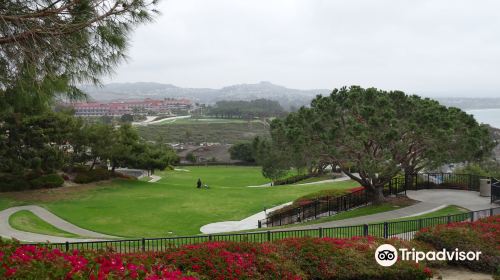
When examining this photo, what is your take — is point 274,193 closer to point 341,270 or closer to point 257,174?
point 341,270

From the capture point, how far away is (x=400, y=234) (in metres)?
16.6

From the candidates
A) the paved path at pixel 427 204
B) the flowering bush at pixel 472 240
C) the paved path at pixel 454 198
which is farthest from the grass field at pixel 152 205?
the flowering bush at pixel 472 240

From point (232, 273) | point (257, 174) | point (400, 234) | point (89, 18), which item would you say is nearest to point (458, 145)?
point (400, 234)

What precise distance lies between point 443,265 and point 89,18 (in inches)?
434

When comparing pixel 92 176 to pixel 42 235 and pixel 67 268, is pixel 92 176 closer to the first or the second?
pixel 42 235

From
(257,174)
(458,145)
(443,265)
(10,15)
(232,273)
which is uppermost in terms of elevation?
(10,15)

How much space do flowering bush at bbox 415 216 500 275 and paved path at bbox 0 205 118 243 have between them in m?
13.3

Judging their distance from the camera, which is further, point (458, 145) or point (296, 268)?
point (458, 145)

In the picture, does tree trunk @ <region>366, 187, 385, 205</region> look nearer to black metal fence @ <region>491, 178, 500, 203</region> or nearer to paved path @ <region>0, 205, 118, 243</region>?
black metal fence @ <region>491, 178, 500, 203</region>

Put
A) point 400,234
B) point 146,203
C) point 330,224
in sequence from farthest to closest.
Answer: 1. point 146,203
2. point 330,224
3. point 400,234

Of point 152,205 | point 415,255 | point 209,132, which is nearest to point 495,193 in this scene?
point 415,255

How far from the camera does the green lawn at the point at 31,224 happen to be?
22081mm

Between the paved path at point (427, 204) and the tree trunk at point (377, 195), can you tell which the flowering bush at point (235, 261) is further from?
the tree trunk at point (377, 195)

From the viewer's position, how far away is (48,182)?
32.7 meters
